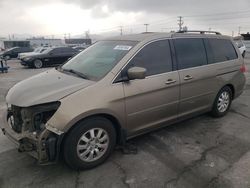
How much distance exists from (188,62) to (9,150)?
3257 millimetres

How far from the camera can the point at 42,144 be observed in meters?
2.83

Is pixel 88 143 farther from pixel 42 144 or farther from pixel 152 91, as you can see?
pixel 152 91

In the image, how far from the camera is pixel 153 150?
12.4 ft

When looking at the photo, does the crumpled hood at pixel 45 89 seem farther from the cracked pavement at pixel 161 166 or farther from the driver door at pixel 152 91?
the cracked pavement at pixel 161 166

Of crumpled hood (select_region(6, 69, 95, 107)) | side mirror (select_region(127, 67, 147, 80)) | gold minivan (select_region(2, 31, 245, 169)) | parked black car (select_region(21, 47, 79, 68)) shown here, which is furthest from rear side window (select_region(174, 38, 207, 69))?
parked black car (select_region(21, 47, 79, 68))

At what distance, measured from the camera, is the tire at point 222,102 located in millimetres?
4943

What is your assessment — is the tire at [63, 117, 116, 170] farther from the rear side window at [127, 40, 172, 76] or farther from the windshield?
the rear side window at [127, 40, 172, 76]

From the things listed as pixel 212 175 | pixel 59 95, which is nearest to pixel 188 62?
pixel 212 175

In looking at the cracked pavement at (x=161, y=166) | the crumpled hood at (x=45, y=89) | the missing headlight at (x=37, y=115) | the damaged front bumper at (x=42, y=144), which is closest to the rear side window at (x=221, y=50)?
the cracked pavement at (x=161, y=166)

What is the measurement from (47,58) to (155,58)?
15040mm

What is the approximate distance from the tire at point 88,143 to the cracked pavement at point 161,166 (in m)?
0.14

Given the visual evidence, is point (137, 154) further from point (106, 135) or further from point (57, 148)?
point (57, 148)

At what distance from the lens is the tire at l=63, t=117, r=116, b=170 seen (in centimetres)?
299

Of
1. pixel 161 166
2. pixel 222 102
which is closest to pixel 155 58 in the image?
pixel 161 166
